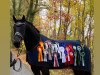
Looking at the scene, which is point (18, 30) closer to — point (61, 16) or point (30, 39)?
point (30, 39)

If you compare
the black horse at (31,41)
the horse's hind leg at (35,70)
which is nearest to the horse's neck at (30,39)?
the black horse at (31,41)

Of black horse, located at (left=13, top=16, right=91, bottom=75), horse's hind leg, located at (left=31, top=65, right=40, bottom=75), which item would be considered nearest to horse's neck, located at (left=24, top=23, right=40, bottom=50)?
black horse, located at (left=13, top=16, right=91, bottom=75)

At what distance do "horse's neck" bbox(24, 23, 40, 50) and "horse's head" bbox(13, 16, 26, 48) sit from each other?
0.21 ft

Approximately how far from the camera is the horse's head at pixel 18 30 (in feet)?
11.4

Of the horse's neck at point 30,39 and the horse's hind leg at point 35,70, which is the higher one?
the horse's neck at point 30,39

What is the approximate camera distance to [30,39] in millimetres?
3531

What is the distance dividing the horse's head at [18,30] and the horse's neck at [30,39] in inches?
2.5

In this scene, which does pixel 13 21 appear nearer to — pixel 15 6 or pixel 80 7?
pixel 15 6

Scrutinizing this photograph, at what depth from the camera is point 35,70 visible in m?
3.53

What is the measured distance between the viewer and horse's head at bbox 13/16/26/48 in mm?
3463

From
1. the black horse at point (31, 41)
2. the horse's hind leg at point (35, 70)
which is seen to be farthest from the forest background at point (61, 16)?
the horse's hind leg at point (35, 70)

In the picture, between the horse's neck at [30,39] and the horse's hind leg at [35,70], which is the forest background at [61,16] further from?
the horse's hind leg at [35,70]

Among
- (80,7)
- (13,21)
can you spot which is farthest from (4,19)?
(80,7)

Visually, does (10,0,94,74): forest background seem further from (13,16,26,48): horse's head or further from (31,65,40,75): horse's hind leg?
(31,65,40,75): horse's hind leg
